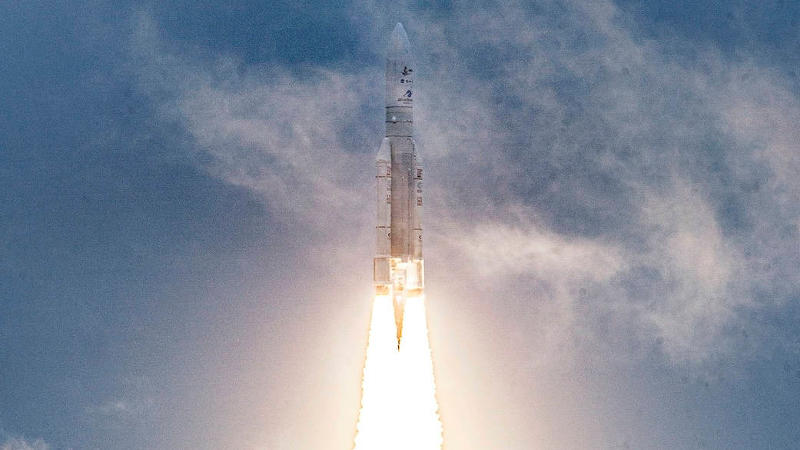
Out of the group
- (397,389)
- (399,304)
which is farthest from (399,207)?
(397,389)

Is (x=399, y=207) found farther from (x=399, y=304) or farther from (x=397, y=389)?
(x=397, y=389)

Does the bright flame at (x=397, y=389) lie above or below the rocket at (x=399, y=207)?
below

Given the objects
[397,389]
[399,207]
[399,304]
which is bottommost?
[397,389]

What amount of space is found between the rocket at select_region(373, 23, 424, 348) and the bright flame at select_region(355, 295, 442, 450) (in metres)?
0.50

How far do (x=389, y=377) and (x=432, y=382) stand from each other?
5.54 feet

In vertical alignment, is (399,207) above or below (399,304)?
above

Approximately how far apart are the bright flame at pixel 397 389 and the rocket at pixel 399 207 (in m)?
0.50

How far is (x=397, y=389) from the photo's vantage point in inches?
3514

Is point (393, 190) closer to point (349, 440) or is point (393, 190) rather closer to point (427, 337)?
point (427, 337)

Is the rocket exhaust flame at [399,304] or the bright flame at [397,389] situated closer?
the rocket exhaust flame at [399,304]

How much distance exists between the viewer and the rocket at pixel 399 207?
290 feet

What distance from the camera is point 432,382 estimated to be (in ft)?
295

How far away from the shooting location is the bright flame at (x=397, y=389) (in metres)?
88.8

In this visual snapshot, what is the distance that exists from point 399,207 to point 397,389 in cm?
657
